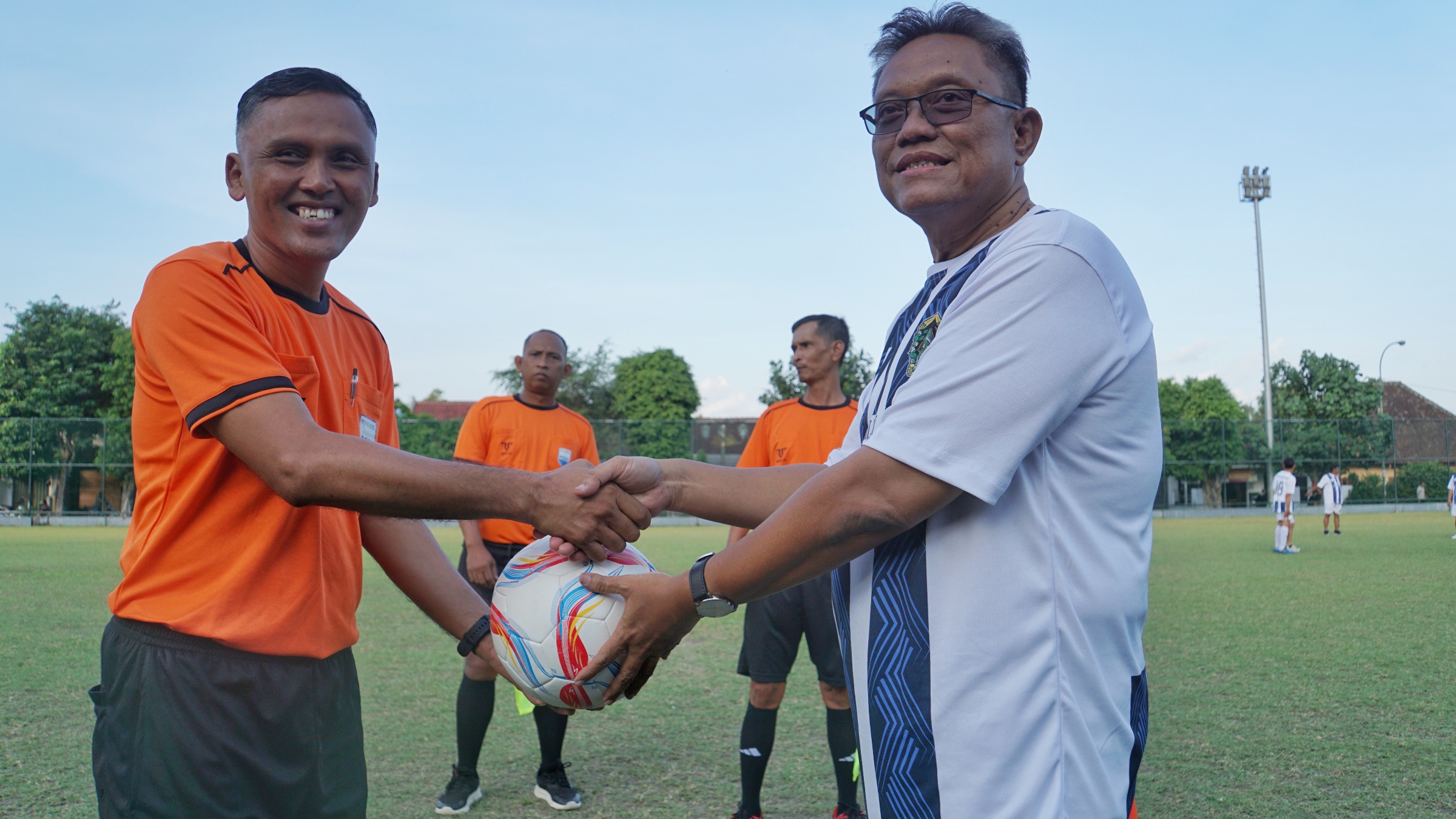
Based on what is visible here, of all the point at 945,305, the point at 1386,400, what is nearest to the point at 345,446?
the point at 945,305

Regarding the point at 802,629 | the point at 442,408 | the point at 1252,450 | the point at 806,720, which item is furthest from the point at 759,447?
the point at 442,408

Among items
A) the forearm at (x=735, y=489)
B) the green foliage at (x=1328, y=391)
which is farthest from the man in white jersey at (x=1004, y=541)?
the green foliage at (x=1328, y=391)

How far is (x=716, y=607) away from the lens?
209cm

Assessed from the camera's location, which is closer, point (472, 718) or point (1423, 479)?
point (472, 718)

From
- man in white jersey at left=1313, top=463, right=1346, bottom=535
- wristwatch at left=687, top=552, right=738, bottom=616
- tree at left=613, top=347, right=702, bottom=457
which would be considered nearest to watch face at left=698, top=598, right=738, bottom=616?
wristwatch at left=687, top=552, right=738, bottom=616

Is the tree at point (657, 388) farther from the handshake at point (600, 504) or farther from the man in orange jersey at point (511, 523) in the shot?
the handshake at point (600, 504)

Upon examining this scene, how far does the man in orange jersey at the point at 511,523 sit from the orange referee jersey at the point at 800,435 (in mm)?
1319

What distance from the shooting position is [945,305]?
1938 mm

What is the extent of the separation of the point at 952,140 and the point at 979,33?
0.28m

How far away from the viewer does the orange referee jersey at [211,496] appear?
84.5 inches

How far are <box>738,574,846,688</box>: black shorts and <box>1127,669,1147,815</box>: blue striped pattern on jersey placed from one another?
3370mm

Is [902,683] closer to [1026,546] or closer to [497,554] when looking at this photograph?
[1026,546]

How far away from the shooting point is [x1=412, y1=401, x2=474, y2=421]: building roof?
7825 centimetres

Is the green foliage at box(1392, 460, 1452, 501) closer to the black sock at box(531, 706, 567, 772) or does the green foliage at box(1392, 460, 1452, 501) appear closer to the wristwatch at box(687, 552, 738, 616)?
the black sock at box(531, 706, 567, 772)
